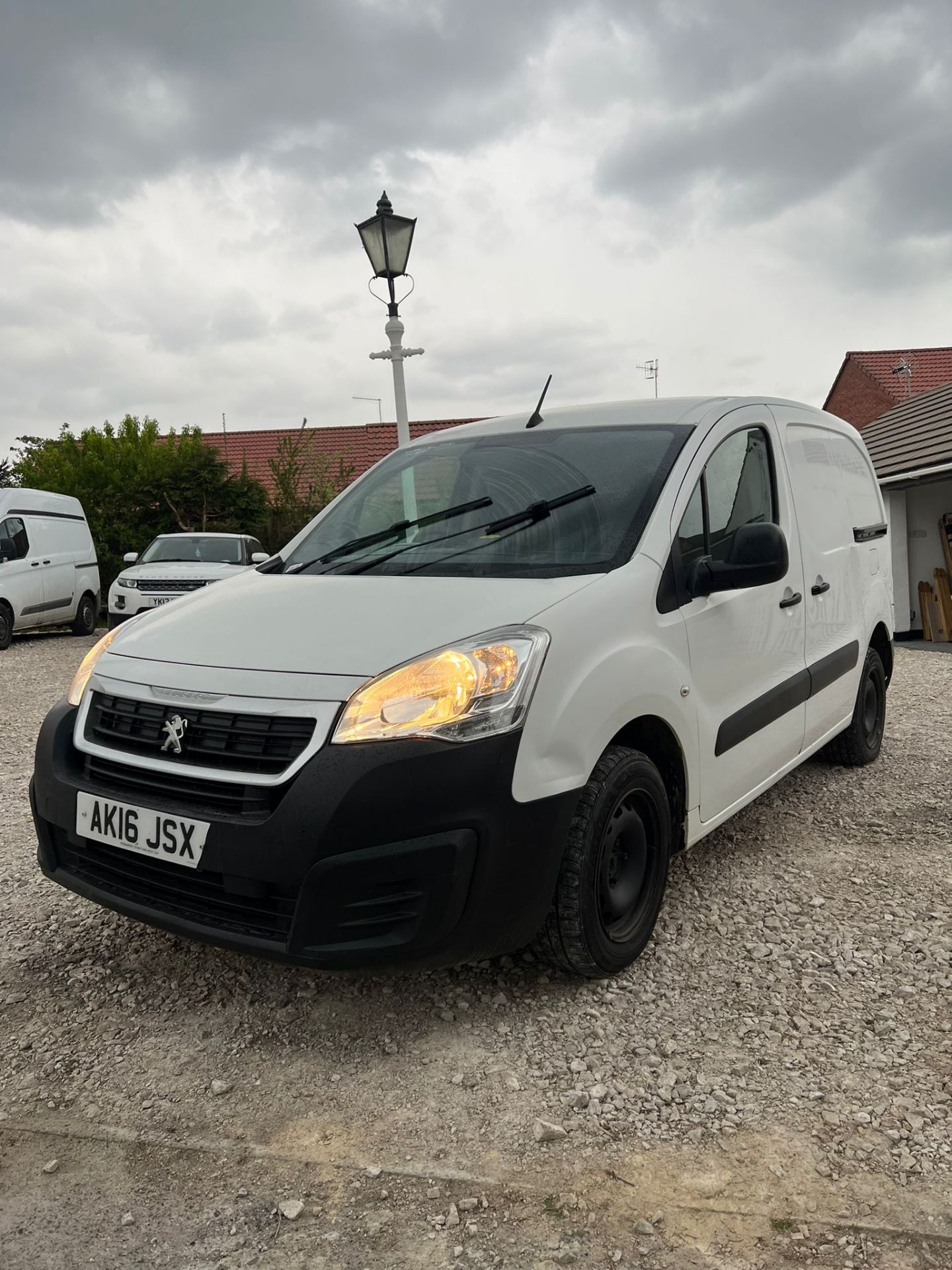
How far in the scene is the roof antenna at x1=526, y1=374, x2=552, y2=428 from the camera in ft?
12.9

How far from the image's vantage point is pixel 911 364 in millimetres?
28094

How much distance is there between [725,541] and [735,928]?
134cm

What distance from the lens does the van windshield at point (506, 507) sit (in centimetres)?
312

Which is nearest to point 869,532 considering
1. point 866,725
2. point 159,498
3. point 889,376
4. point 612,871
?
point 866,725

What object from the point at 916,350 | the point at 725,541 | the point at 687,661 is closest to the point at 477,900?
the point at 687,661

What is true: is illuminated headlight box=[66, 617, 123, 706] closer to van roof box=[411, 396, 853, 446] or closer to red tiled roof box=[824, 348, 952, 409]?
van roof box=[411, 396, 853, 446]

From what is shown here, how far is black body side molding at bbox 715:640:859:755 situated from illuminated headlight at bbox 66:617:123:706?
6.67ft

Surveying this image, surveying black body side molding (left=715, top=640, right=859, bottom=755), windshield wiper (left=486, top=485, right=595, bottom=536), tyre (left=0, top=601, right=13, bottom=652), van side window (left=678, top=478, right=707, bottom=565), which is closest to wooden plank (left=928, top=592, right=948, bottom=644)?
black body side molding (left=715, top=640, right=859, bottom=755)

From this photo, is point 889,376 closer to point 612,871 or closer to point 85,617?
point 85,617

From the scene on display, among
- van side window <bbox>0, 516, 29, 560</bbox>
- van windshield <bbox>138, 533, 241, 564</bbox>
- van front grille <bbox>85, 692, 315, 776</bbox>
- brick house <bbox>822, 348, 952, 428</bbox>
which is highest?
brick house <bbox>822, 348, 952, 428</bbox>

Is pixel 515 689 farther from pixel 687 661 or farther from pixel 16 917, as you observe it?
pixel 16 917

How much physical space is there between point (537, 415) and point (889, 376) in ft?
90.0

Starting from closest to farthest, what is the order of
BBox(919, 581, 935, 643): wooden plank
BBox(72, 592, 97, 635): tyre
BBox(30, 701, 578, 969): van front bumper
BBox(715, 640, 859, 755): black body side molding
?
BBox(30, 701, 578, 969): van front bumper → BBox(715, 640, 859, 755): black body side molding → BBox(919, 581, 935, 643): wooden plank → BBox(72, 592, 97, 635): tyre

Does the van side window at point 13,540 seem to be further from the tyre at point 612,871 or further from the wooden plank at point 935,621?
the wooden plank at point 935,621
